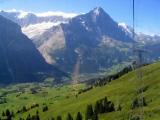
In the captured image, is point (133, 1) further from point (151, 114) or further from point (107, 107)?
point (107, 107)

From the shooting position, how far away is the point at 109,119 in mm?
171500

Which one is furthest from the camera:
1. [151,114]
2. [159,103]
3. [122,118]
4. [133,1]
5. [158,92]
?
[158,92]

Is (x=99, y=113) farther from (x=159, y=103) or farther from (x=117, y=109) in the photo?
(x=159, y=103)

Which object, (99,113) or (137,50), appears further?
(99,113)

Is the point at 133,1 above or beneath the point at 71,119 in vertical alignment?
above

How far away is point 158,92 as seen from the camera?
7859 inches

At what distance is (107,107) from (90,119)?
17.3 meters

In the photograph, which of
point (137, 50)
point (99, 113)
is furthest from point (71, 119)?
point (137, 50)

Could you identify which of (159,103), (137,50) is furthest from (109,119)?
(137,50)

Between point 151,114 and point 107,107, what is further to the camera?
point 107,107

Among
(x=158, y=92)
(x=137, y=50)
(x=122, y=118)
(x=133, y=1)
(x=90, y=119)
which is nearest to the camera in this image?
(x=133, y=1)

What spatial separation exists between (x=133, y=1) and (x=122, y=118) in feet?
417

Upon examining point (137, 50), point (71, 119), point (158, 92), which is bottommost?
point (71, 119)

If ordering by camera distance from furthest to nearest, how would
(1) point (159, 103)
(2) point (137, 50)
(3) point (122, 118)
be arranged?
(1) point (159, 103)
(3) point (122, 118)
(2) point (137, 50)
